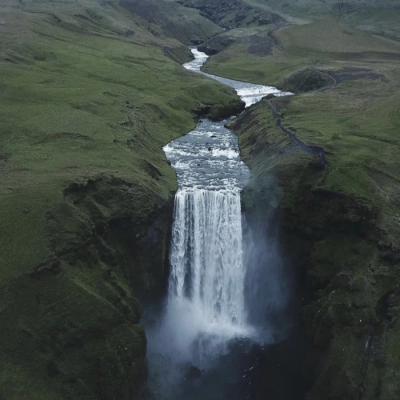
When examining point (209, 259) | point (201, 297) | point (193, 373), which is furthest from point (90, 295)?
point (209, 259)

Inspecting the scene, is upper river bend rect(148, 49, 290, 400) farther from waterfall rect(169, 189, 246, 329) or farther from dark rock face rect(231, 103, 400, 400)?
dark rock face rect(231, 103, 400, 400)

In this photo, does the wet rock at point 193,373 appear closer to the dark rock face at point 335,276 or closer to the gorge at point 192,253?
the gorge at point 192,253

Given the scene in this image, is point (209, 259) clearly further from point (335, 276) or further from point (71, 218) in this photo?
point (71, 218)

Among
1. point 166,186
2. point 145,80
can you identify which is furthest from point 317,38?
point 166,186

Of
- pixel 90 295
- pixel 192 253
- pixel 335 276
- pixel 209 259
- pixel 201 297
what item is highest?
pixel 192 253

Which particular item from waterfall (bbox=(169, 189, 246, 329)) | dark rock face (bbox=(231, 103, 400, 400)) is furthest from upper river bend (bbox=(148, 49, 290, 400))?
dark rock face (bbox=(231, 103, 400, 400))

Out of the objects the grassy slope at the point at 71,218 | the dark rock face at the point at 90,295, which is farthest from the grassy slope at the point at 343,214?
the dark rock face at the point at 90,295
